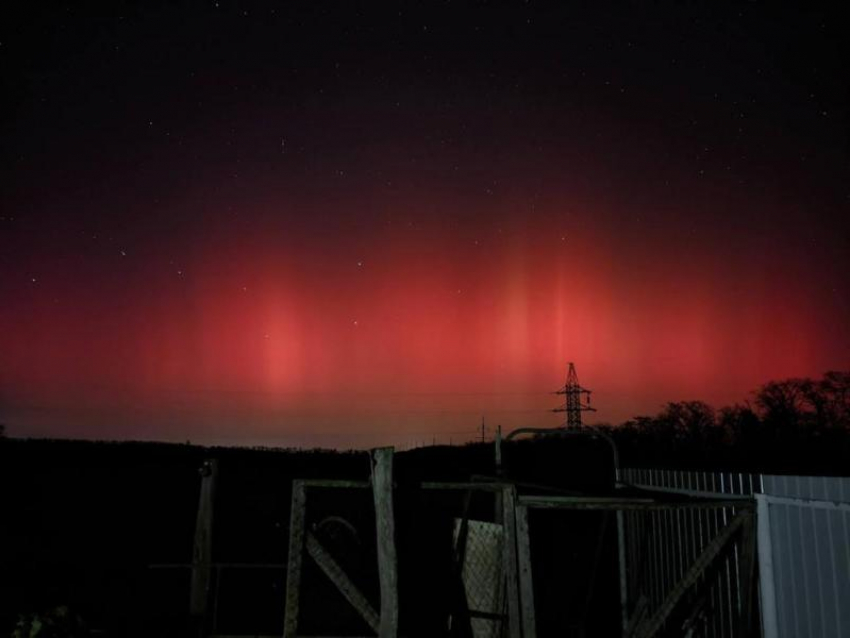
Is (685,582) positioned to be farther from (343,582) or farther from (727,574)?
(343,582)

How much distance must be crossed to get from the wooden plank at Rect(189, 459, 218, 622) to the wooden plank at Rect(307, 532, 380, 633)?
4.16 meters

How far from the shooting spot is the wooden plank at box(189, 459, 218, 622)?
35.1ft

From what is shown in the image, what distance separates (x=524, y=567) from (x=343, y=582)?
1690 millimetres

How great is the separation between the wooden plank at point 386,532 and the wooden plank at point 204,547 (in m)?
4.60

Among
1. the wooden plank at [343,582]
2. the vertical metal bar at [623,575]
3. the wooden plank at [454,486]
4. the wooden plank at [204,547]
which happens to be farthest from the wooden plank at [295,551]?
the vertical metal bar at [623,575]

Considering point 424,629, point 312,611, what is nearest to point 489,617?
point 424,629

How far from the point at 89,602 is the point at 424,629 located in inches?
527

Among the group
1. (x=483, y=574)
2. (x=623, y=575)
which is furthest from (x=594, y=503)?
(x=623, y=575)

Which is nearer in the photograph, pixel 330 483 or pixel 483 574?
pixel 330 483

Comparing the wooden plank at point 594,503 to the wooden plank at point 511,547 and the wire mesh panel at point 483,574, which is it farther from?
the wire mesh panel at point 483,574

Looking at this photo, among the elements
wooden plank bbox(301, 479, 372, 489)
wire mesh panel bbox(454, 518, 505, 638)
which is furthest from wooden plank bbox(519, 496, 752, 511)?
wire mesh panel bbox(454, 518, 505, 638)

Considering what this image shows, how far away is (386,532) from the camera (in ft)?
23.0

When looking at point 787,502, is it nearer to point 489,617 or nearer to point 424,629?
point 489,617

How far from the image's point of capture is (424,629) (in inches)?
430
